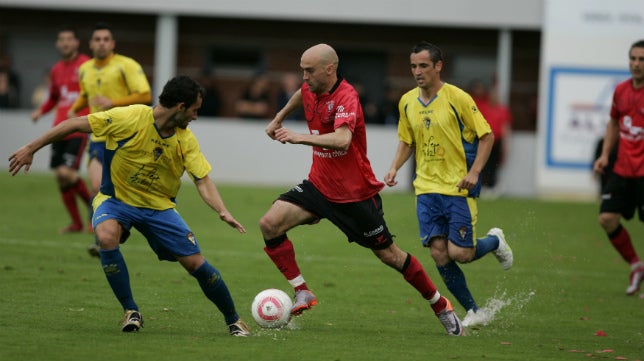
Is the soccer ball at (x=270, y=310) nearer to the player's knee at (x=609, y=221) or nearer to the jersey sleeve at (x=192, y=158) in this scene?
the jersey sleeve at (x=192, y=158)

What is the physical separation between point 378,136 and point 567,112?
417cm

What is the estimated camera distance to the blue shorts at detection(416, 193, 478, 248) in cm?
943

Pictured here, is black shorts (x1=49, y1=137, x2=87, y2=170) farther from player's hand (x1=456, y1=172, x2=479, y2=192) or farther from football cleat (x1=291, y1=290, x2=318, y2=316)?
player's hand (x1=456, y1=172, x2=479, y2=192)

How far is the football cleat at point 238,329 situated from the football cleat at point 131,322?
0.65 metres

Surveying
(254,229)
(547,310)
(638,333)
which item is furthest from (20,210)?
(638,333)

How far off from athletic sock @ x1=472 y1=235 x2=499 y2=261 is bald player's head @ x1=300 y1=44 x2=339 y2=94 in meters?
2.03

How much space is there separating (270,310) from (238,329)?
0.32 meters

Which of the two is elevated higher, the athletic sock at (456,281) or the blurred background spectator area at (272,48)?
the blurred background spectator area at (272,48)

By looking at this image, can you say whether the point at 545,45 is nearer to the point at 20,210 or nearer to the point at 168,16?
the point at 168,16

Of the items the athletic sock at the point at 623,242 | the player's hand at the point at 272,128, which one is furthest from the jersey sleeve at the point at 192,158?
the athletic sock at the point at 623,242

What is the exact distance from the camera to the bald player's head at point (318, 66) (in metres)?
8.69

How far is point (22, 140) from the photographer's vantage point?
1011 inches

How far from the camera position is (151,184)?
835 cm

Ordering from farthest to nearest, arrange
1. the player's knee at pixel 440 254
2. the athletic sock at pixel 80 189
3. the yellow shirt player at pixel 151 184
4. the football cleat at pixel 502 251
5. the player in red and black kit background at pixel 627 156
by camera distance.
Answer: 1. the athletic sock at pixel 80 189
2. the player in red and black kit background at pixel 627 156
3. the football cleat at pixel 502 251
4. the player's knee at pixel 440 254
5. the yellow shirt player at pixel 151 184
